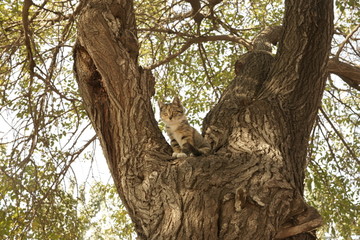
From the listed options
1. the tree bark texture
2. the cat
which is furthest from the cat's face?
the tree bark texture

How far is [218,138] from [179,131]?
93 centimetres

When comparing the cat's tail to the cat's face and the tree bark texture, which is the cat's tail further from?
the cat's face

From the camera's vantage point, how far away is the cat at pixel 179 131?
5.28m

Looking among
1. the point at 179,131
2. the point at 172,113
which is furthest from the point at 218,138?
the point at 172,113

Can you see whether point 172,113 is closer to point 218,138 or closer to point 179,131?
point 179,131

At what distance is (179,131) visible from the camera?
5.82 m

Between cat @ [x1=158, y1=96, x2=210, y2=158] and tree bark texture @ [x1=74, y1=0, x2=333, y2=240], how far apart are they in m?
0.22

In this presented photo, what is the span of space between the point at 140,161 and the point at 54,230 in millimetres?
3177

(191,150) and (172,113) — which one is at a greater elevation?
(172,113)

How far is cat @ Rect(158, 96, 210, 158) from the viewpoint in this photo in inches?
208

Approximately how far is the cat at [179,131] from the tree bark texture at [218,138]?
0.22 meters

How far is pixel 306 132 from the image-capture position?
195 inches

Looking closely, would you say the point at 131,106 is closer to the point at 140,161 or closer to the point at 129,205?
the point at 140,161

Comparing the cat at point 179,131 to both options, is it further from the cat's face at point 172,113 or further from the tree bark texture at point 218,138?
the tree bark texture at point 218,138
